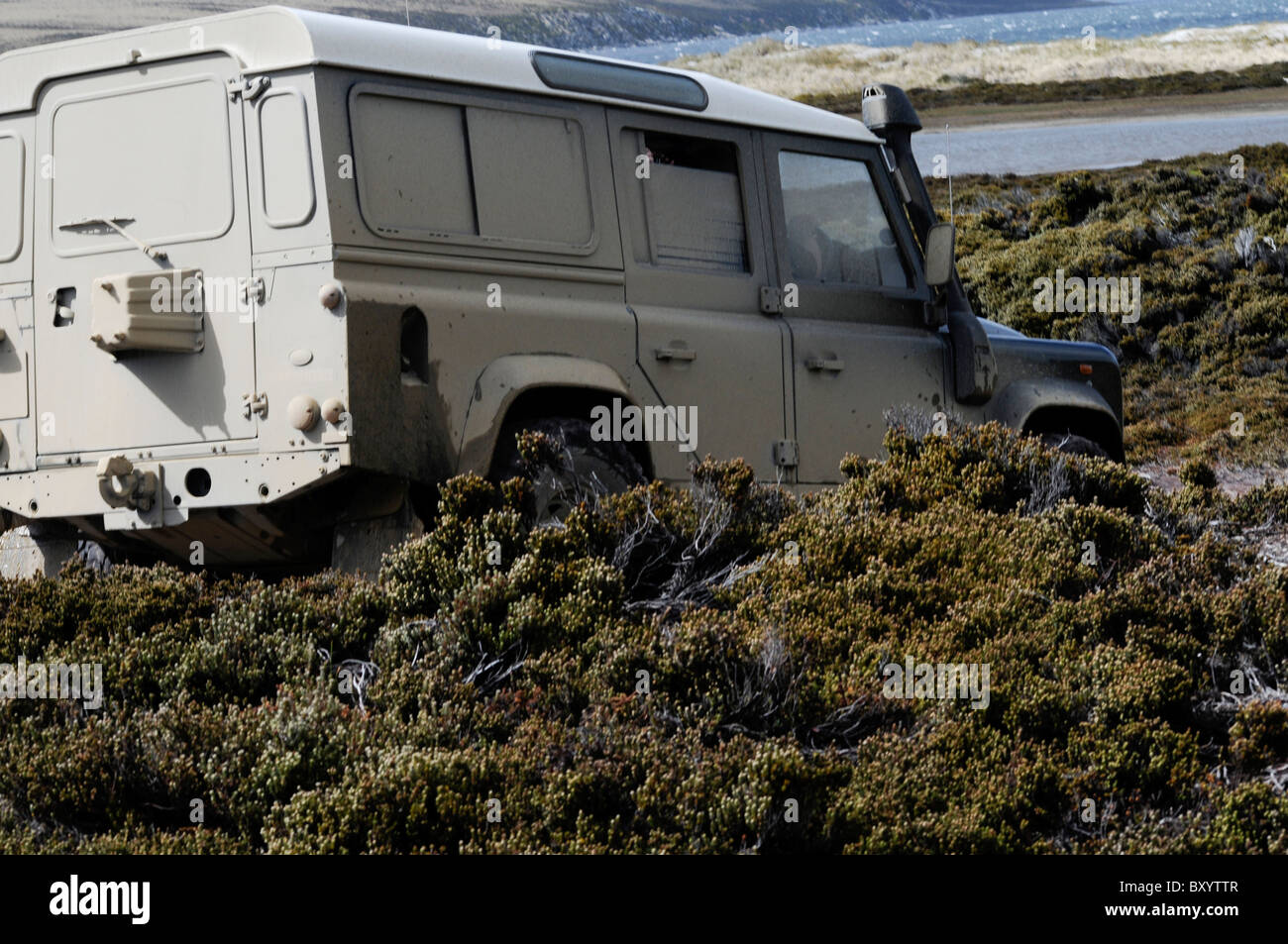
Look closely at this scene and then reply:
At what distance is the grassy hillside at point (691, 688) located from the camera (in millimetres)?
4410

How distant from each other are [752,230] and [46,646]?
3.53m

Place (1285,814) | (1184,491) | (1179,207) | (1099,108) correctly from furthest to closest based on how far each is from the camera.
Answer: (1099,108), (1179,207), (1184,491), (1285,814)

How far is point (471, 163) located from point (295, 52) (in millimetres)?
791

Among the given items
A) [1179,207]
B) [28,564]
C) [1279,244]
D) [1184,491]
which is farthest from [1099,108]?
[28,564]

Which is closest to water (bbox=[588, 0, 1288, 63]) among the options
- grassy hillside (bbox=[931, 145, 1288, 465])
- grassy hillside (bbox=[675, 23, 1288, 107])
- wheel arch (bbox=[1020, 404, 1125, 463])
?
grassy hillside (bbox=[675, 23, 1288, 107])

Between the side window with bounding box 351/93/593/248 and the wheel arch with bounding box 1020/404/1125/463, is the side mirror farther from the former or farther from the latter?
the side window with bounding box 351/93/593/248

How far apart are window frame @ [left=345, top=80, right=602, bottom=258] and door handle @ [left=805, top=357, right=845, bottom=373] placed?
1264 millimetres

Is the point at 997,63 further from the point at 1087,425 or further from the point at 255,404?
the point at 255,404

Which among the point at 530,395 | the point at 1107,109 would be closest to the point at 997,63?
the point at 1107,109

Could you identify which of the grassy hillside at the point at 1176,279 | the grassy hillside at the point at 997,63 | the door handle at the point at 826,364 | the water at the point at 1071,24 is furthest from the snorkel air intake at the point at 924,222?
the water at the point at 1071,24

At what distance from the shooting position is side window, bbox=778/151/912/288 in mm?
7590

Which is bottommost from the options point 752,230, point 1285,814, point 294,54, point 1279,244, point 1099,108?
point 1285,814
